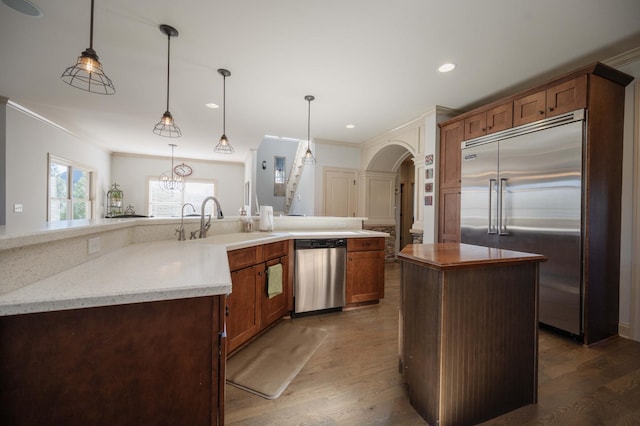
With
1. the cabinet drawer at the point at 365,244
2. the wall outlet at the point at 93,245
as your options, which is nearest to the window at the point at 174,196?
the cabinet drawer at the point at 365,244

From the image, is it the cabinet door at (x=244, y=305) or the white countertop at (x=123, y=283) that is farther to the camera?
the cabinet door at (x=244, y=305)

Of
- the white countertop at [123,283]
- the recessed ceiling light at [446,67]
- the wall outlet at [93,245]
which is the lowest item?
the white countertop at [123,283]

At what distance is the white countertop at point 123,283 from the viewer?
2.75 feet

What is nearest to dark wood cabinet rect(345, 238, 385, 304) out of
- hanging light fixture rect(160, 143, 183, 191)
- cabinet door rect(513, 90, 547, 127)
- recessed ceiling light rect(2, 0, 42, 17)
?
cabinet door rect(513, 90, 547, 127)

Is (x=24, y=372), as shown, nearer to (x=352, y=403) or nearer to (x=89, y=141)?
(x=352, y=403)

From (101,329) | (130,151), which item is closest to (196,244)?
(101,329)

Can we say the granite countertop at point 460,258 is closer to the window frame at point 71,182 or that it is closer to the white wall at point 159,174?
the window frame at point 71,182

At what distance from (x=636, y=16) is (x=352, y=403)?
3.53 metres

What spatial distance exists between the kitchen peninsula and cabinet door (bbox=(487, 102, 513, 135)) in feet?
11.1

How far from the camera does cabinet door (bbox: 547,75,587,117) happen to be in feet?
7.66

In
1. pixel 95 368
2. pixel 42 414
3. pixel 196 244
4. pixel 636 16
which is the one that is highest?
pixel 636 16

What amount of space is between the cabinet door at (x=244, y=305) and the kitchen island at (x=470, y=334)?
1.30 metres

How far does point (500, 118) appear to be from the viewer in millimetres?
3018

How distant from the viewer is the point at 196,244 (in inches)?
82.6
